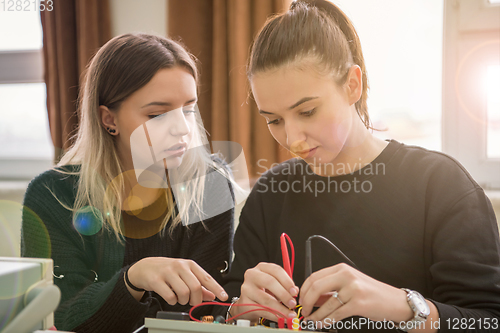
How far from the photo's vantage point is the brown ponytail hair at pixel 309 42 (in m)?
0.80

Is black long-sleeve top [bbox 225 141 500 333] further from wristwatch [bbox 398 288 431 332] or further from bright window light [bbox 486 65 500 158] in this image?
bright window light [bbox 486 65 500 158]

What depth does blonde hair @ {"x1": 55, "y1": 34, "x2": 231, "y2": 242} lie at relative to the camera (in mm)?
1055

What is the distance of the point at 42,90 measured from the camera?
2.16 metres

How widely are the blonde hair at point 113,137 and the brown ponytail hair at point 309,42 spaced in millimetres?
341

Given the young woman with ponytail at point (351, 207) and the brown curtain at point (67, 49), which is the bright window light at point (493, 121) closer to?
the young woman with ponytail at point (351, 207)

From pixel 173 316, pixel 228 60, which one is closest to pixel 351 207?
pixel 173 316

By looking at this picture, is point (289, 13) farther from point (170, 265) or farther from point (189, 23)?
point (189, 23)

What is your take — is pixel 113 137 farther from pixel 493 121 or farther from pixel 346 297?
pixel 493 121

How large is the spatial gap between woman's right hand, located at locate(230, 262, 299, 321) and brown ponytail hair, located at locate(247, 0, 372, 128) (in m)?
0.42

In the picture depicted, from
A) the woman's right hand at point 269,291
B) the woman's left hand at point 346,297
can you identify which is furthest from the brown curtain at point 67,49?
the woman's left hand at point 346,297

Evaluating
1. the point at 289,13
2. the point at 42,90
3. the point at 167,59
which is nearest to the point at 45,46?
the point at 42,90

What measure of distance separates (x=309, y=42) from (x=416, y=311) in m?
0.55

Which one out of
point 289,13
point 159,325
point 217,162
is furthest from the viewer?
point 217,162

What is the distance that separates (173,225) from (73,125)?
1191 mm
